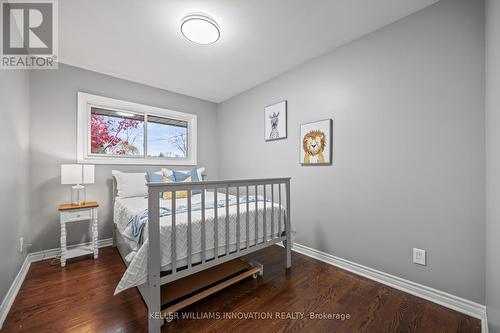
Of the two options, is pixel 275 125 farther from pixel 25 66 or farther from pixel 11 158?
pixel 25 66

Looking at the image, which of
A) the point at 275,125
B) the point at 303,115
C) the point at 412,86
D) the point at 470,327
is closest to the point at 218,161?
the point at 275,125

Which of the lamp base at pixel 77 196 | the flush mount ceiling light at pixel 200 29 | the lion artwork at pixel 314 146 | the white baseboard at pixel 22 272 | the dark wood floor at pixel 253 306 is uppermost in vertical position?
the flush mount ceiling light at pixel 200 29

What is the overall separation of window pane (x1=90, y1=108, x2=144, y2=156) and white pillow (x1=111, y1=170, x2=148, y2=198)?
45 centimetres

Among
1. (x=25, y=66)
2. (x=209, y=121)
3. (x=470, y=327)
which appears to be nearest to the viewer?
(x=470, y=327)

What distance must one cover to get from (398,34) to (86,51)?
10.7 feet

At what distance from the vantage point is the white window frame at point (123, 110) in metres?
2.70

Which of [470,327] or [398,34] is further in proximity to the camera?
[398,34]

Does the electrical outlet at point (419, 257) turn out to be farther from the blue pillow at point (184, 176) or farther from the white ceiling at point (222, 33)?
the blue pillow at point (184, 176)

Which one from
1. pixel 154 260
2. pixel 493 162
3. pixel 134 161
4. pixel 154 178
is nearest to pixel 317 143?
pixel 493 162

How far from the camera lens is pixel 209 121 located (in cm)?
405

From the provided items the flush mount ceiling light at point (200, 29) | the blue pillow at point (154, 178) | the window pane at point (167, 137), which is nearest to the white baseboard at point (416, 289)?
the blue pillow at point (154, 178)

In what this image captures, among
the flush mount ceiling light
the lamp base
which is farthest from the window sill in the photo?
the flush mount ceiling light

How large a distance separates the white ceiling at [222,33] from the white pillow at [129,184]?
56.8 inches

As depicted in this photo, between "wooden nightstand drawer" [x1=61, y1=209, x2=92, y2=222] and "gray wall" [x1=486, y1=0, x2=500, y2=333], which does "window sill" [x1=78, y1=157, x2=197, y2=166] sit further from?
"gray wall" [x1=486, y1=0, x2=500, y2=333]
